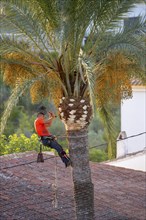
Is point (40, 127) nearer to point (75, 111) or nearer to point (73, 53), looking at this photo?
point (75, 111)

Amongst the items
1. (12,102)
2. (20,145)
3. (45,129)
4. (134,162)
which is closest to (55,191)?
(45,129)

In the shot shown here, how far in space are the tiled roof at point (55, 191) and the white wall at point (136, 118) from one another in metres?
4.77

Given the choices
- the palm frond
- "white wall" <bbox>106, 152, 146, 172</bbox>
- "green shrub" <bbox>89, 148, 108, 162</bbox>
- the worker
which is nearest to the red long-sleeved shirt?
the worker

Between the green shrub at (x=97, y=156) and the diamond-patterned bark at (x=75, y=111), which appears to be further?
the green shrub at (x=97, y=156)

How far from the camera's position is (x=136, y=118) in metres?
21.8

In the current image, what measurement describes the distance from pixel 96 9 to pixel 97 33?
54cm

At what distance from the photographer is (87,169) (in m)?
10.5

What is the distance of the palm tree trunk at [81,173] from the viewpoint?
10.3 meters

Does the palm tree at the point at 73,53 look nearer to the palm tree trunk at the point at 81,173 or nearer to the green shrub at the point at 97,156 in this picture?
the palm tree trunk at the point at 81,173

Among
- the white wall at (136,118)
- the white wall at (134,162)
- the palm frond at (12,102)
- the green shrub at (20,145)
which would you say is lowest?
the white wall at (134,162)

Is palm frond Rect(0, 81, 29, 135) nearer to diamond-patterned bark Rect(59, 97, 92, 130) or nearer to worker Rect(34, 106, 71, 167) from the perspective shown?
diamond-patterned bark Rect(59, 97, 92, 130)

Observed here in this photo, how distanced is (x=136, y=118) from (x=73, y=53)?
39.8 feet

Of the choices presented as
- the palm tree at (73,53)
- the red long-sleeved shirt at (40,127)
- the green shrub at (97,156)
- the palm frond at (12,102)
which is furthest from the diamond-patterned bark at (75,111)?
the green shrub at (97,156)

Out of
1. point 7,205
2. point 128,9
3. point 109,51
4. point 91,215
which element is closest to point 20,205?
point 7,205
